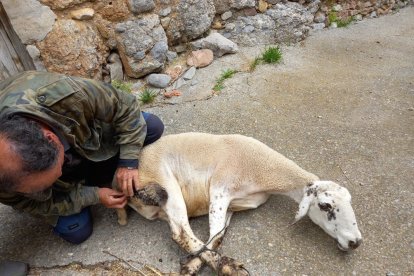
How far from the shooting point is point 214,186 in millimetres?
2641

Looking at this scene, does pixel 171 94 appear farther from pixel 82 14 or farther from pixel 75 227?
pixel 75 227

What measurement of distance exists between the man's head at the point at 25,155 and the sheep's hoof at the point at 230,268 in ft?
3.74

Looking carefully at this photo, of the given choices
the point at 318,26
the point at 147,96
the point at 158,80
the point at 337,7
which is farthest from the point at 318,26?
the point at 147,96

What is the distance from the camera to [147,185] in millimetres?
2619

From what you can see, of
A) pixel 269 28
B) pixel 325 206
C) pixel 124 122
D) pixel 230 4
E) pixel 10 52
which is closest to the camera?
pixel 325 206

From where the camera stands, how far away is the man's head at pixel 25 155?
170 cm

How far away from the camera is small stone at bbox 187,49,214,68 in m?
4.72

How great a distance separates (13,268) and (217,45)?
136 inches

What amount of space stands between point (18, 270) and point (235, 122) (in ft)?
7.50

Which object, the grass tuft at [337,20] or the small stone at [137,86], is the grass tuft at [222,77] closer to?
the small stone at [137,86]

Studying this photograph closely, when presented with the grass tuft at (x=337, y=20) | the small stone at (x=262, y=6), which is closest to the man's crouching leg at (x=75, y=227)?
the small stone at (x=262, y=6)

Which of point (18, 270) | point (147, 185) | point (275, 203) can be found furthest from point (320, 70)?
point (18, 270)

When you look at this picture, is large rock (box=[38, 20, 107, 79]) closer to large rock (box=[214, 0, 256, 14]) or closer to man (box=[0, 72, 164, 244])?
man (box=[0, 72, 164, 244])

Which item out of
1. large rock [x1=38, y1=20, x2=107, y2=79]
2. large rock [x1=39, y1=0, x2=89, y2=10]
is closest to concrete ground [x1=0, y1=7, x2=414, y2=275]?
large rock [x1=38, y1=20, x2=107, y2=79]
